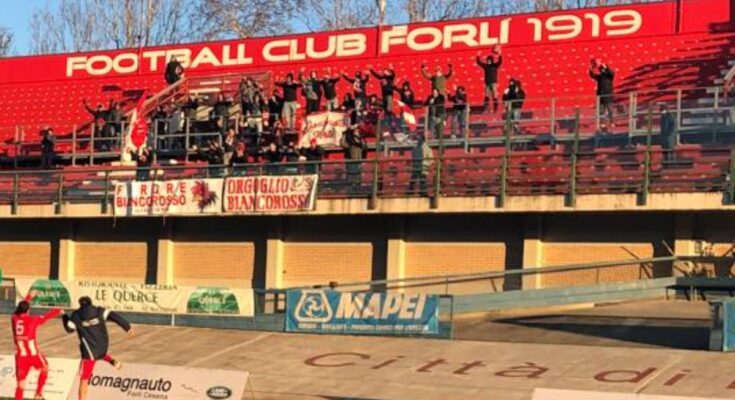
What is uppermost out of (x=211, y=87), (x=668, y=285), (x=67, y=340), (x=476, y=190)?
(x=211, y=87)

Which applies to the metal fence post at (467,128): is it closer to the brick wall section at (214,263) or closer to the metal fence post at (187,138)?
the brick wall section at (214,263)

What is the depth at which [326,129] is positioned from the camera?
104 feet

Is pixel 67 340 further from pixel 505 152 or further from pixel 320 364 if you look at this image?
pixel 505 152

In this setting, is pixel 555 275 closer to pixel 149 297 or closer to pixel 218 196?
pixel 218 196

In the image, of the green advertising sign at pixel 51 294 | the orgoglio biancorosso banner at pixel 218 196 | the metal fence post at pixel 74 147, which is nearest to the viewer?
the green advertising sign at pixel 51 294

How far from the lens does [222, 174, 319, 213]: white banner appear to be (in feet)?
96.7

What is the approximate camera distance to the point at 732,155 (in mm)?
25000

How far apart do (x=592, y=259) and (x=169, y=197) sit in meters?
11.0

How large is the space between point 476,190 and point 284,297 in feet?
18.0

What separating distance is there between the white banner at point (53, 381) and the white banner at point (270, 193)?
10.9 m

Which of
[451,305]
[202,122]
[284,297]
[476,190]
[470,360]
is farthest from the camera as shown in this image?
[202,122]

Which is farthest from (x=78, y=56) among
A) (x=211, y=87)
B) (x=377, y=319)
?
(x=377, y=319)

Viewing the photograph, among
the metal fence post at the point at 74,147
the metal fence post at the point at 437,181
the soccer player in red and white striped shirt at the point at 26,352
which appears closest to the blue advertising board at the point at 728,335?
the metal fence post at the point at 437,181

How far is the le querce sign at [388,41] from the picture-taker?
3384cm
